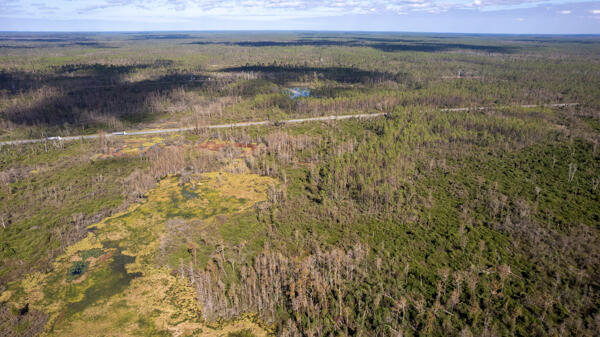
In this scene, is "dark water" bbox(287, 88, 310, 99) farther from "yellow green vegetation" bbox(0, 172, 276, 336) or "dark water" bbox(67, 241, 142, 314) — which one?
"dark water" bbox(67, 241, 142, 314)

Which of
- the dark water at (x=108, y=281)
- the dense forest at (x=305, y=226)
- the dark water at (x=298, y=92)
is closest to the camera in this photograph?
the dense forest at (x=305, y=226)

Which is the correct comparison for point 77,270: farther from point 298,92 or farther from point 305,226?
point 298,92

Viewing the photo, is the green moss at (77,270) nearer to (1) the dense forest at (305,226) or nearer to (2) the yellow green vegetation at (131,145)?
(1) the dense forest at (305,226)

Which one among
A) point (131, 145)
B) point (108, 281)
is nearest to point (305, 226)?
point (108, 281)

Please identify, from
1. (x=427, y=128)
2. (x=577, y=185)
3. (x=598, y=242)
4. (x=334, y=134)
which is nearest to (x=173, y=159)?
(x=334, y=134)

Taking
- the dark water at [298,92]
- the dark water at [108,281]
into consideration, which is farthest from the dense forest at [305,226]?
the dark water at [298,92]
